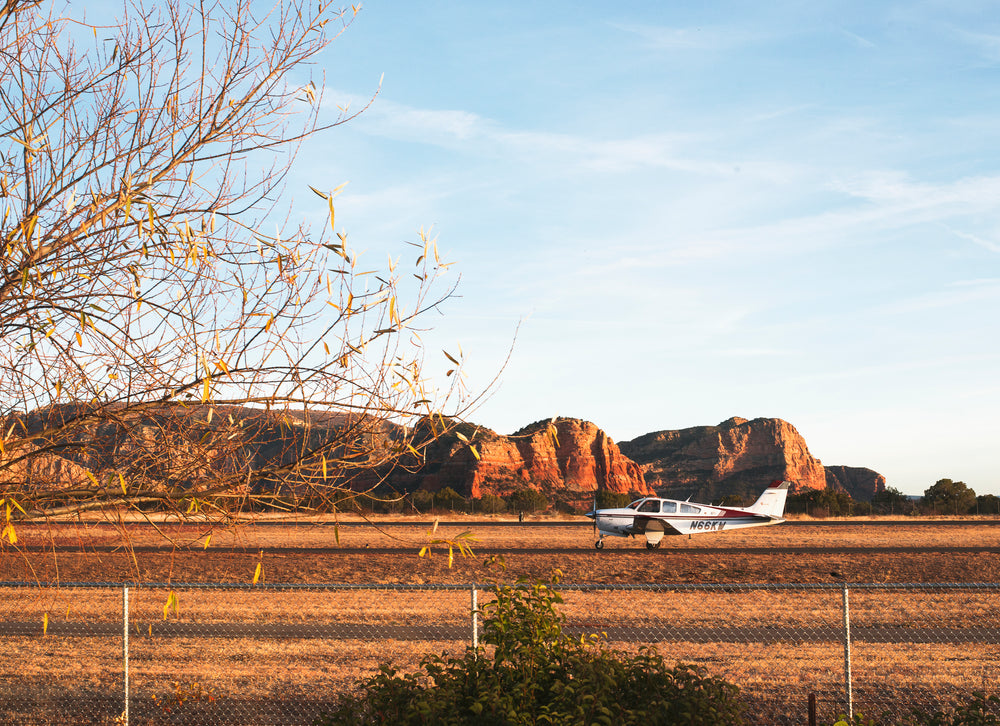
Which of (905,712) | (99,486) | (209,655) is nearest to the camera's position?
(99,486)

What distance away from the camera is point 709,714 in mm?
4855

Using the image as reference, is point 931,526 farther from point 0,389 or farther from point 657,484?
point 657,484

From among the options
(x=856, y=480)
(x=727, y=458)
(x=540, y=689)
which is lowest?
(x=856, y=480)

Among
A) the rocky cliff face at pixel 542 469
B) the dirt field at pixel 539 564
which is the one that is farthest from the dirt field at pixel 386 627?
the rocky cliff face at pixel 542 469

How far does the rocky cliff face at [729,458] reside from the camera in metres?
136

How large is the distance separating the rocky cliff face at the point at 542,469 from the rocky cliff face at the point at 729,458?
49.5ft

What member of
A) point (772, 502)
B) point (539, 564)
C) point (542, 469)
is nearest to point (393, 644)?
point (539, 564)

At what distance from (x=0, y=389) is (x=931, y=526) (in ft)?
174

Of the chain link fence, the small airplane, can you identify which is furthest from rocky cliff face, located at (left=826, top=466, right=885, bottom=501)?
the chain link fence

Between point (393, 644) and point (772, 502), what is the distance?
30109mm

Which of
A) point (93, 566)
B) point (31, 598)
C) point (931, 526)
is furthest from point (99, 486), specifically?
point (931, 526)

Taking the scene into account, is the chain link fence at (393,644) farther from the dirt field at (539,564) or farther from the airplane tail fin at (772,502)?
the airplane tail fin at (772,502)

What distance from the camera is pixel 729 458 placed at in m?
142

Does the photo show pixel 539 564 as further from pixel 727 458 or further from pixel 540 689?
pixel 727 458
